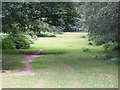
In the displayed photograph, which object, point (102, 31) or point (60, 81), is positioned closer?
point (60, 81)

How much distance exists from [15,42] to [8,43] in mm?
1984

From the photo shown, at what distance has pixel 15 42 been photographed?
108 feet

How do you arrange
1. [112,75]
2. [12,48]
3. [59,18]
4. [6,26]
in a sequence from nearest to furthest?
1. [112,75]
2. [6,26]
3. [59,18]
4. [12,48]

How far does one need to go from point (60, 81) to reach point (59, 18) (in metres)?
11.3

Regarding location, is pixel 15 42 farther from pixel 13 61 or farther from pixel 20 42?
pixel 13 61

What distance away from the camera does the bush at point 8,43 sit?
30184mm

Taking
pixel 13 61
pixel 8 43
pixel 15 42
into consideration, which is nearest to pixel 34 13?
pixel 13 61

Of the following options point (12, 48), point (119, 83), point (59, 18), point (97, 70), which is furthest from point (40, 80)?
point (12, 48)

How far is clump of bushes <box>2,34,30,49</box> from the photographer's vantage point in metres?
30.5

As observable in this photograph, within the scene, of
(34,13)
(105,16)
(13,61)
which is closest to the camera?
(105,16)

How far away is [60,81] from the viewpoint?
478 inches

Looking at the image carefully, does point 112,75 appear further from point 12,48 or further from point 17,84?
point 12,48

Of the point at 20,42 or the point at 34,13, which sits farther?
the point at 20,42

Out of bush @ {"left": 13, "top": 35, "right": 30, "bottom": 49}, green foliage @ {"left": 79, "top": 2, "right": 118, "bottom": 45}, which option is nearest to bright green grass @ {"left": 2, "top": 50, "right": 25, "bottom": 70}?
green foliage @ {"left": 79, "top": 2, "right": 118, "bottom": 45}
